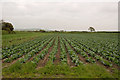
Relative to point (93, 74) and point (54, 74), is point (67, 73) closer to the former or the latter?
point (54, 74)

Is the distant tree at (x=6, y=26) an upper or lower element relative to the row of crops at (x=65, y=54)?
upper

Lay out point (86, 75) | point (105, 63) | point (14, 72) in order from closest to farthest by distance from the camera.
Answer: point (86, 75) < point (14, 72) < point (105, 63)

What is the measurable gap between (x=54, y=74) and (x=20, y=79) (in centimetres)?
170

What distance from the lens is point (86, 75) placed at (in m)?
4.25

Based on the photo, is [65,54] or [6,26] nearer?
[65,54]

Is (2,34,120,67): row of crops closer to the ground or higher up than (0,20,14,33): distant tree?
closer to the ground

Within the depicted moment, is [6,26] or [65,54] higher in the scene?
[6,26]

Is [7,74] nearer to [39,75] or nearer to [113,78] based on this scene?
[39,75]

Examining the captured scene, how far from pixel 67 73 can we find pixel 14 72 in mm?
2982

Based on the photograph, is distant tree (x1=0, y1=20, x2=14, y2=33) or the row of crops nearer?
the row of crops

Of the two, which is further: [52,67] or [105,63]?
[105,63]

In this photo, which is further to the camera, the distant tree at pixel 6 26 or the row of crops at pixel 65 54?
the distant tree at pixel 6 26

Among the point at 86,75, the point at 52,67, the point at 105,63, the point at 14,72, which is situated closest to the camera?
the point at 86,75

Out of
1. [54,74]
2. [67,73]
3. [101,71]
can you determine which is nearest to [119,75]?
[101,71]
